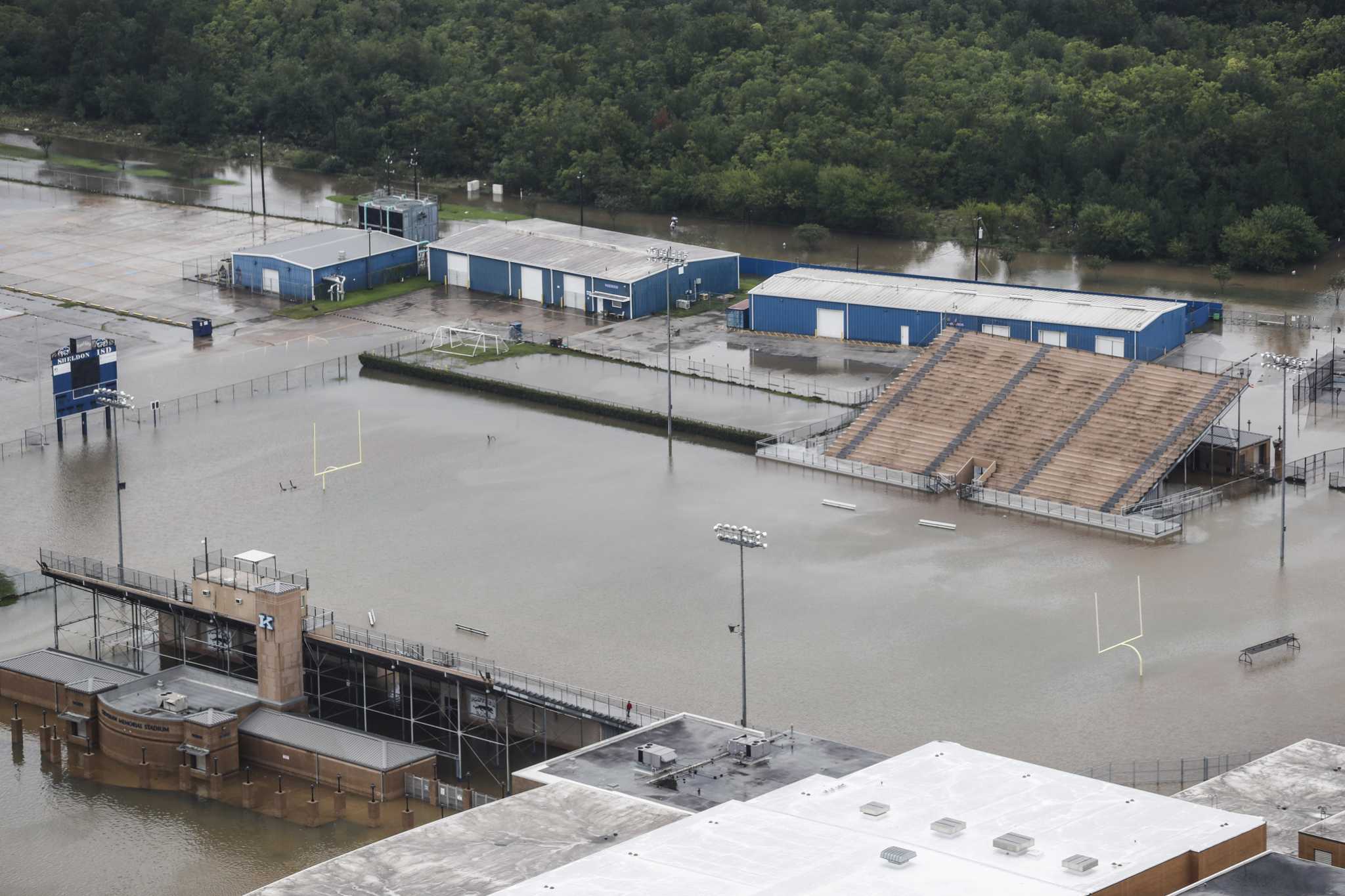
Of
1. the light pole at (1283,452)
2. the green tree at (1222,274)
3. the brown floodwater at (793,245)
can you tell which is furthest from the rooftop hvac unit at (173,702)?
the green tree at (1222,274)

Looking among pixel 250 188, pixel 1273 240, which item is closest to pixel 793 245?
pixel 1273 240

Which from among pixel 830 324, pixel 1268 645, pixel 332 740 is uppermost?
pixel 830 324

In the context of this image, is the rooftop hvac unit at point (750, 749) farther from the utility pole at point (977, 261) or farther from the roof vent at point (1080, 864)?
the utility pole at point (977, 261)

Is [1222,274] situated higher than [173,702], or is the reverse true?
[1222,274]

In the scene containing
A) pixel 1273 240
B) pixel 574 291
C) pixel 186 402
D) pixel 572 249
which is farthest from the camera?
pixel 1273 240

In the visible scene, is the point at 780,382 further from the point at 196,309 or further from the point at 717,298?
the point at 196,309

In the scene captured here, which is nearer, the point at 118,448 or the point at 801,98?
the point at 118,448

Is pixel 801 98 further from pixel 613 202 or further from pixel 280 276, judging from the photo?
pixel 280 276
